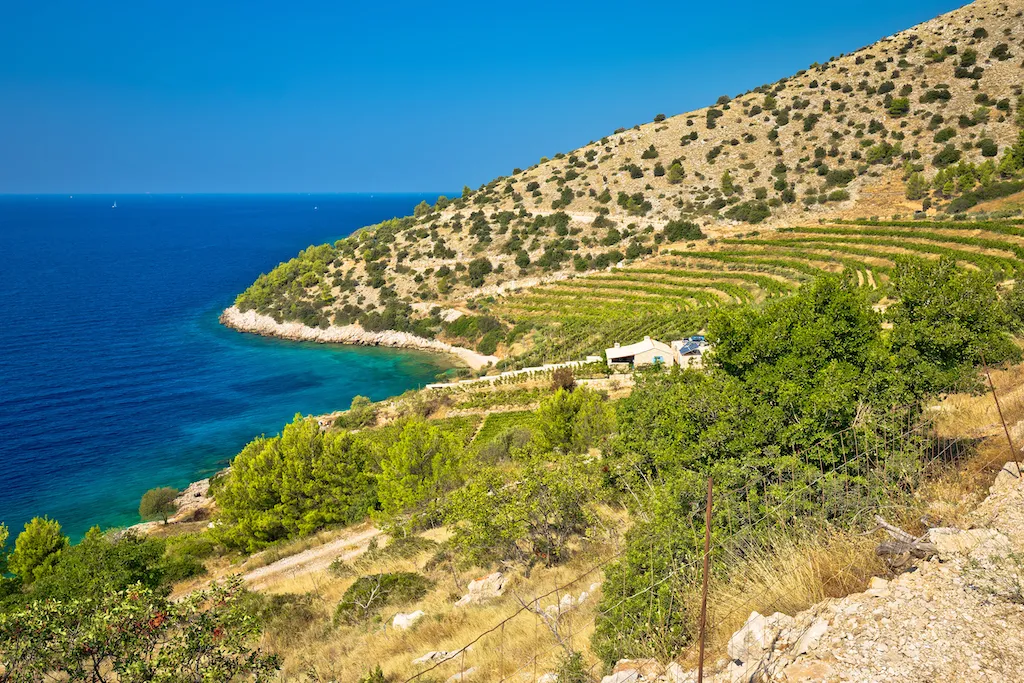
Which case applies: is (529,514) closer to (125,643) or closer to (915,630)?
(125,643)

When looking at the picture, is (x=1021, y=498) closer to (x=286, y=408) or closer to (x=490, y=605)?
(x=490, y=605)

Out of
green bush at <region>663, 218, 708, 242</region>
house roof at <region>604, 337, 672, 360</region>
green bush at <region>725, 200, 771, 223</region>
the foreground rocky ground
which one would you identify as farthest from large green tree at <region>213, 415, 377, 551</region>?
green bush at <region>725, 200, 771, 223</region>

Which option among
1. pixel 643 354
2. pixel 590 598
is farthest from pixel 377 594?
pixel 643 354

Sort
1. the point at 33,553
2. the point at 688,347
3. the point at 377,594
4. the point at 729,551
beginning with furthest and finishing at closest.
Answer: the point at 688,347
the point at 33,553
the point at 377,594
the point at 729,551

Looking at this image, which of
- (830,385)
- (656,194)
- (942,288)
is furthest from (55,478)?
(656,194)

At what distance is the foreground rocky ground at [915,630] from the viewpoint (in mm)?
5285

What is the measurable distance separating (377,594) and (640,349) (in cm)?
3502

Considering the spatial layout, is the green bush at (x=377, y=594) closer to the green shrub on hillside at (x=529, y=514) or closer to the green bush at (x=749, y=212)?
the green shrub on hillside at (x=529, y=514)

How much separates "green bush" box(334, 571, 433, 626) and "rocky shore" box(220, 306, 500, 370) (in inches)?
2004

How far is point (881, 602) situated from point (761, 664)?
1.41 m

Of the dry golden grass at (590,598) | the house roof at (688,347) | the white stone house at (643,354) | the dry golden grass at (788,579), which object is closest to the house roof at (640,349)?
the white stone house at (643,354)

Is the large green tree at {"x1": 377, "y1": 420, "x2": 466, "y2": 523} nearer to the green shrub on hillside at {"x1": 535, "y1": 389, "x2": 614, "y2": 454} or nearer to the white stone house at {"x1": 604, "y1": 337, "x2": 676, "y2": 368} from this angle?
the green shrub on hillside at {"x1": 535, "y1": 389, "x2": 614, "y2": 454}

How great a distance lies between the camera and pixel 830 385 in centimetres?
1241

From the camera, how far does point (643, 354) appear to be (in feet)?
154
